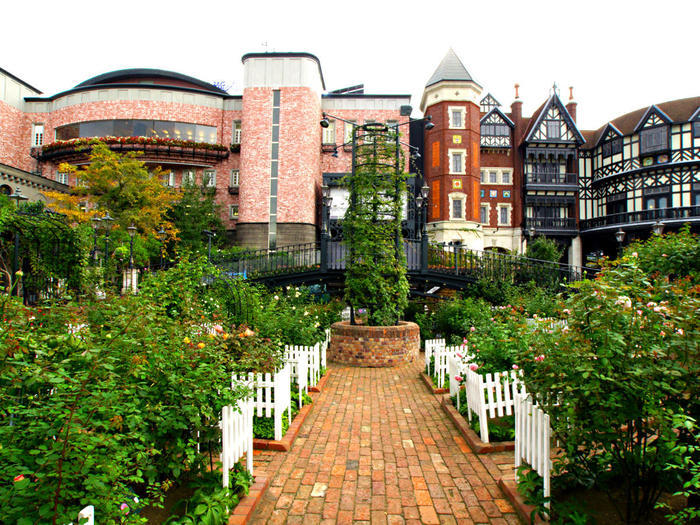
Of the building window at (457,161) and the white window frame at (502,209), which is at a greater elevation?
the building window at (457,161)

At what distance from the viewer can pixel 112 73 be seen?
3123 centimetres

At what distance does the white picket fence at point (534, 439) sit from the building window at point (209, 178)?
1028 inches

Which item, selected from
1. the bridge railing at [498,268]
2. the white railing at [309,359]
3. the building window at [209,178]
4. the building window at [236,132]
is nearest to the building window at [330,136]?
the building window at [236,132]

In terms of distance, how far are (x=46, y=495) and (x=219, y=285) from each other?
19.9 ft

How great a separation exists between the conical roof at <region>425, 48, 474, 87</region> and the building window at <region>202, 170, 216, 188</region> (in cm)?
1761

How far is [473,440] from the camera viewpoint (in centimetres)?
465

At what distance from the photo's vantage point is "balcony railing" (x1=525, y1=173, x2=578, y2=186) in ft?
98.8

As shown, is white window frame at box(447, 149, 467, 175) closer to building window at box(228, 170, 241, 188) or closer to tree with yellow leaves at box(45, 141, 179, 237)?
building window at box(228, 170, 241, 188)

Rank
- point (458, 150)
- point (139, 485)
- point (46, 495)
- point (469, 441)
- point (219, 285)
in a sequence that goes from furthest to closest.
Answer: point (458, 150) → point (219, 285) → point (469, 441) → point (139, 485) → point (46, 495)

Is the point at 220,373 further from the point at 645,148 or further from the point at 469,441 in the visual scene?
the point at 645,148

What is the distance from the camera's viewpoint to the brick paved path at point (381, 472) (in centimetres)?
334

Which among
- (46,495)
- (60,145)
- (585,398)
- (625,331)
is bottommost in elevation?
(46,495)

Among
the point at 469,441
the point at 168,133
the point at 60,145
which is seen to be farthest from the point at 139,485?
the point at 60,145

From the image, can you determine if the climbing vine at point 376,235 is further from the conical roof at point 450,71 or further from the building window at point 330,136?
the conical roof at point 450,71
